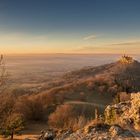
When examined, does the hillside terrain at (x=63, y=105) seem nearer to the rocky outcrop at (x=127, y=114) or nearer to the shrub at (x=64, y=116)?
the shrub at (x=64, y=116)

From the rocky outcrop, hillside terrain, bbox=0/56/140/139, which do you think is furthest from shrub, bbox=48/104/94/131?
the rocky outcrop

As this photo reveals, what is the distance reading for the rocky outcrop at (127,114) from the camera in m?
18.3

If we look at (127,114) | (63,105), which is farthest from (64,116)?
(127,114)

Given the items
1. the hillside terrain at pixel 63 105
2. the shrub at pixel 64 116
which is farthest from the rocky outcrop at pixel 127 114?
the shrub at pixel 64 116

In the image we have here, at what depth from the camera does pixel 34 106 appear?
10225cm

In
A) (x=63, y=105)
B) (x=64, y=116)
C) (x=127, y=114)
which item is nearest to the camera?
(x=127, y=114)

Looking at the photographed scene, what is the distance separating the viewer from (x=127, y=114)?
21500mm

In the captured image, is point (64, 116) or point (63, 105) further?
point (63, 105)

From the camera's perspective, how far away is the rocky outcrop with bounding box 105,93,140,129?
18.3 metres

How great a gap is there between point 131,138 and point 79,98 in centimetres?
12637

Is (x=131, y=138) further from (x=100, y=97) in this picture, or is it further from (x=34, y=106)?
(x=100, y=97)

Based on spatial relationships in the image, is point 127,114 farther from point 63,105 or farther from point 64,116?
point 63,105

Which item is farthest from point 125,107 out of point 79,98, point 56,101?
point 79,98

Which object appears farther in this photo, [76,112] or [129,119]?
[76,112]
